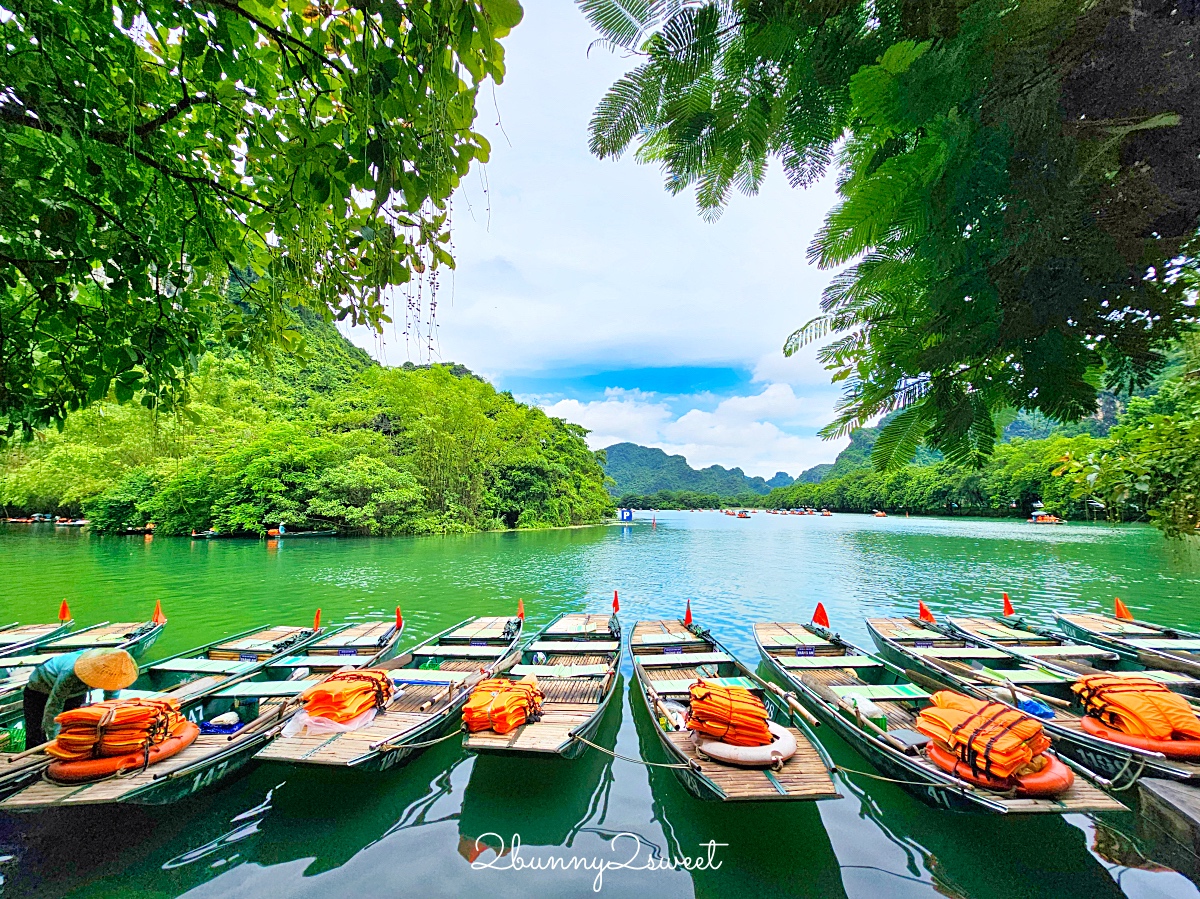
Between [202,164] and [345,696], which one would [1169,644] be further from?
[202,164]

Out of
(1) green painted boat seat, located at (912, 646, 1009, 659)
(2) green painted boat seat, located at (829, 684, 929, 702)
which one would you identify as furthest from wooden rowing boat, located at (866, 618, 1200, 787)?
(2) green painted boat seat, located at (829, 684, 929, 702)

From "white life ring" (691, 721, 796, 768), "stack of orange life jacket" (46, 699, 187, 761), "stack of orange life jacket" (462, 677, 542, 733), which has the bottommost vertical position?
"white life ring" (691, 721, 796, 768)

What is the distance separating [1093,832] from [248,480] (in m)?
42.5

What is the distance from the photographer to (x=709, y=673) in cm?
847

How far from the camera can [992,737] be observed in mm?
4566

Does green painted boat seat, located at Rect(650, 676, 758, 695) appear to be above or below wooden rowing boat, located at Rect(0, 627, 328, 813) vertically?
below

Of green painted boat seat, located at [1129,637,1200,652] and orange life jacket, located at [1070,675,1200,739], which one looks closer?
orange life jacket, located at [1070,675,1200,739]

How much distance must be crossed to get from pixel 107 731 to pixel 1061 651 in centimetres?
1454

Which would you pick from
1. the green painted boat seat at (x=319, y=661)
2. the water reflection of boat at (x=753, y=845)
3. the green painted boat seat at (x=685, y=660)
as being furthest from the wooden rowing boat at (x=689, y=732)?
the green painted boat seat at (x=319, y=661)

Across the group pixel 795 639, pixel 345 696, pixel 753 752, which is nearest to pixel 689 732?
pixel 753 752

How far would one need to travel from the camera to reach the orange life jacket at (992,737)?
4.43 metres

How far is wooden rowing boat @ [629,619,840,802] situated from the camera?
14.8 ft

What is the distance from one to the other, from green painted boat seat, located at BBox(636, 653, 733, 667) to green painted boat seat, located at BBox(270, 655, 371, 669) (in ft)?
16.6

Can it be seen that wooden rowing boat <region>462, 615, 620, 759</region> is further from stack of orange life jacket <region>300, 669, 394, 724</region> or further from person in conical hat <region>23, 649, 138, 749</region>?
person in conical hat <region>23, 649, 138, 749</region>
